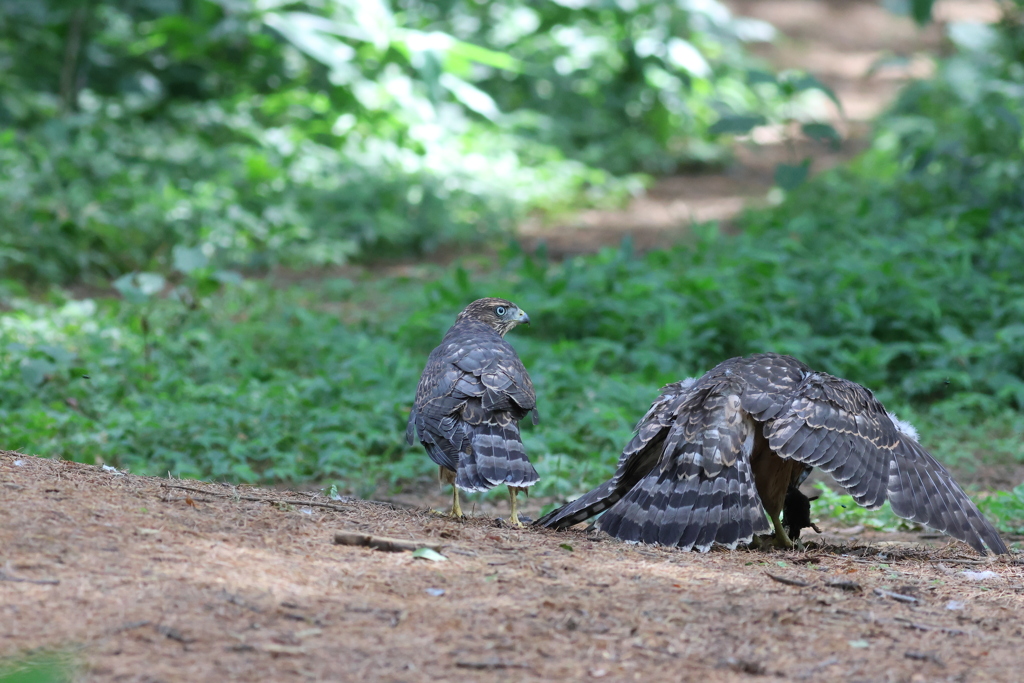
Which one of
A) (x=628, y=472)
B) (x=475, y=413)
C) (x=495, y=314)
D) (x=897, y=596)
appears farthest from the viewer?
(x=495, y=314)

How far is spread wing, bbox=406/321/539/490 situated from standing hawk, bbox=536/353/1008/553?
50 centimetres

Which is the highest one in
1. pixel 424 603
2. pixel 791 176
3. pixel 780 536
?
pixel 791 176

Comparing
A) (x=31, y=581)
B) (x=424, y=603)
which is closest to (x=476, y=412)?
(x=424, y=603)

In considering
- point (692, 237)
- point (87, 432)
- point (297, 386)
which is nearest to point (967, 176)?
point (692, 237)

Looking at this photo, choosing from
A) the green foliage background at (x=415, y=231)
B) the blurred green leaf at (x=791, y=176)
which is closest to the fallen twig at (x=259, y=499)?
the green foliage background at (x=415, y=231)

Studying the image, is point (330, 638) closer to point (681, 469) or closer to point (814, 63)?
point (681, 469)

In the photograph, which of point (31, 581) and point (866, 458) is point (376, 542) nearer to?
point (31, 581)

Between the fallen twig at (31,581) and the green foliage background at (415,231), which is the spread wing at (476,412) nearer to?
the green foliage background at (415,231)

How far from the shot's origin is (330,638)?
334 centimetres

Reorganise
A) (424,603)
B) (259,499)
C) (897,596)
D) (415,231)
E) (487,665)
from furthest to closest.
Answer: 1. (415,231)
2. (259,499)
3. (897,596)
4. (424,603)
5. (487,665)

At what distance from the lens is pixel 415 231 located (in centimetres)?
1280

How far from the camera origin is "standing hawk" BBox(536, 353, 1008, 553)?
4836 millimetres

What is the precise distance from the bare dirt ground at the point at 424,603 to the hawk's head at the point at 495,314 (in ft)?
6.50

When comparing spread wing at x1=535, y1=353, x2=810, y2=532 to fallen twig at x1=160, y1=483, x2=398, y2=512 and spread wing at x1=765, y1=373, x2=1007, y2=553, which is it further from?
fallen twig at x1=160, y1=483, x2=398, y2=512
